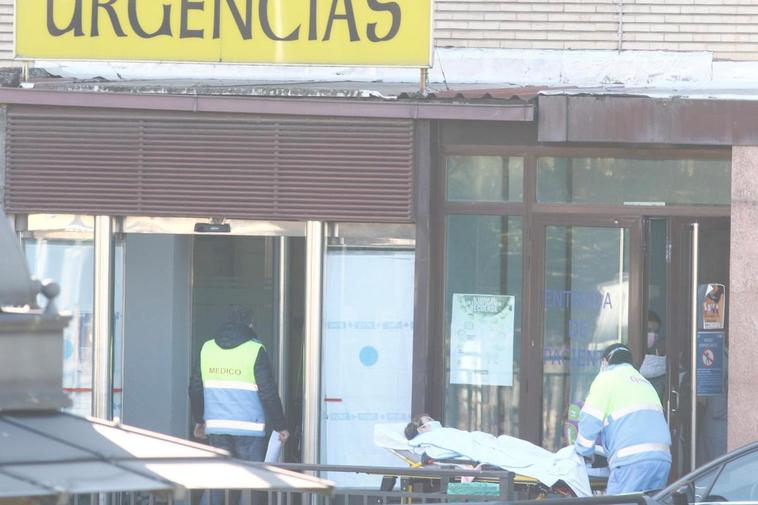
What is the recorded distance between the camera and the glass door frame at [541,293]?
1028 centimetres

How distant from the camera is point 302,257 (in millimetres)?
12383

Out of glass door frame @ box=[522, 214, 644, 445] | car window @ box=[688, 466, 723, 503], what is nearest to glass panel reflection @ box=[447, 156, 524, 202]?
glass door frame @ box=[522, 214, 644, 445]

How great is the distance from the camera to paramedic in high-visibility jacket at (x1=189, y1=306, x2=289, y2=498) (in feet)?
31.3

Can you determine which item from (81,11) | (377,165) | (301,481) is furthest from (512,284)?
A: (301,481)

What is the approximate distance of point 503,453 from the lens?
27.9 feet

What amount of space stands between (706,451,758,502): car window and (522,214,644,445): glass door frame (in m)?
3.32

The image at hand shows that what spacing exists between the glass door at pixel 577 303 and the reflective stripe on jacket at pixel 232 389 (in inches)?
92.2

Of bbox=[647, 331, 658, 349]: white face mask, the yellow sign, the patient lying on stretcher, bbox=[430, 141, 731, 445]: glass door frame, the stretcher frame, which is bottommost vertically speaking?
the stretcher frame

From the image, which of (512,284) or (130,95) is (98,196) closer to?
(130,95)

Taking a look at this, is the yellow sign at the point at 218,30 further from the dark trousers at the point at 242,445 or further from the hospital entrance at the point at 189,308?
the dark trousers at the point at 242,445

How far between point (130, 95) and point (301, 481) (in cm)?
706

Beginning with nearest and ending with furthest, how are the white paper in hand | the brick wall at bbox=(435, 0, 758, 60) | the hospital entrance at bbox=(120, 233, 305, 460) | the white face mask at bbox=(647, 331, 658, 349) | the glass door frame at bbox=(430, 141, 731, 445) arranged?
the white paper in hand, the glass door frame at bbox=(430, 141, 731, 445), the white face mask at bbox=(647, 331, 658, 349), the brick wall at bbox=(435, 0, 758, 60), the hospital entrance at bbox=(120, 233, 305, 460)

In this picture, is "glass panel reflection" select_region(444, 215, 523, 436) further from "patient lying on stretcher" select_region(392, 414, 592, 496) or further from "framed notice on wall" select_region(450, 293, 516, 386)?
"patient lying on stretcher" select_region(392, 414, 592, 496)

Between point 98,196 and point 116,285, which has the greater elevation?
point 98,196
